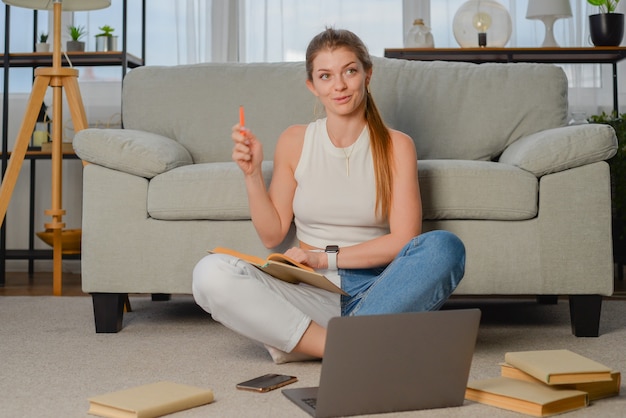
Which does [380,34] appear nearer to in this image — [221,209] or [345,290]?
[221,209]

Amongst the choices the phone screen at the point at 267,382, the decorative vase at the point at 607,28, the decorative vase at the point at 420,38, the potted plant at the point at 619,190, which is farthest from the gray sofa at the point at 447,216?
the decorative vase at the point at 607,28

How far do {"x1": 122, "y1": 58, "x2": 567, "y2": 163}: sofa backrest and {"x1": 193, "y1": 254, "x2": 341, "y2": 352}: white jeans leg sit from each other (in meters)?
1.10

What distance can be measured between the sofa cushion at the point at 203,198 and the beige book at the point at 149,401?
0.84 m

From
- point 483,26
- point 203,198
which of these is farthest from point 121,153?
point 483,26

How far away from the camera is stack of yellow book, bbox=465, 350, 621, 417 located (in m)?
1.47

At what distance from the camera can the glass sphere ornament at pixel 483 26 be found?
13.0 ft

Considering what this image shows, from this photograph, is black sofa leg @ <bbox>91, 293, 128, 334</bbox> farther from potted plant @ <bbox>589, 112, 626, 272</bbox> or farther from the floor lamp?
potted plant @ <bbox>589, 112, 626, 272</bbox>

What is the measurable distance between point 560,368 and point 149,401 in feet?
2.38

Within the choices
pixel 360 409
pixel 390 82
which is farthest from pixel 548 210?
pixel 360 409

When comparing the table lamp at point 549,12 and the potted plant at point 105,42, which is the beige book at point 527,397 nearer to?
the table lamp at point 549,12

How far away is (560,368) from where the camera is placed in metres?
1.50

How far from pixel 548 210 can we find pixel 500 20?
1.94 meters

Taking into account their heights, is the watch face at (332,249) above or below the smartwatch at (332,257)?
above

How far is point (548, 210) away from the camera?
2.28 metres
